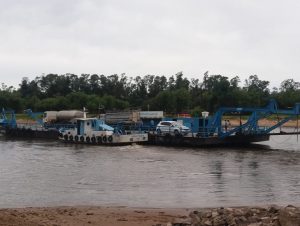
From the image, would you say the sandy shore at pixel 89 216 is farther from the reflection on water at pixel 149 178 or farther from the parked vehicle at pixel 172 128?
the parked vehicle at pixel 172 128

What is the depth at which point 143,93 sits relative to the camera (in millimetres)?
141250

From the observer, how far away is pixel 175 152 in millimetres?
42688

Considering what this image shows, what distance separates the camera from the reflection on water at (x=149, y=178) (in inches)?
798

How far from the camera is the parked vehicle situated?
50.4 m

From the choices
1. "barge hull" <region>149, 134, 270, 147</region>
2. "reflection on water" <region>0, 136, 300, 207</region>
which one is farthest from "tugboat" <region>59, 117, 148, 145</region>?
"reflection on water" <region>0, 136, 300, 207</region>

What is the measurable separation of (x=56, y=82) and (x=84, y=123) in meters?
103

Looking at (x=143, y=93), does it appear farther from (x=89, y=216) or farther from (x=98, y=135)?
(x=89, y=216)

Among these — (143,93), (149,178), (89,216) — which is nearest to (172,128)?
(149,178)

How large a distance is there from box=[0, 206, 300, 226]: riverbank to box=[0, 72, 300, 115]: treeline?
271 feet

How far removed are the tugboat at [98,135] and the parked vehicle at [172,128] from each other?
209cm

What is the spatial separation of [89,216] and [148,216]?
74.1 inches

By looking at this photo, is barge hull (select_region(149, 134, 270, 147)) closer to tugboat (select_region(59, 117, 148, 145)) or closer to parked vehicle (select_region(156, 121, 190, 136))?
parked vehicle (select_region(156, 121, 190, 136))

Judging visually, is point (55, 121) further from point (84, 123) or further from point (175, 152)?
point (175, 152)

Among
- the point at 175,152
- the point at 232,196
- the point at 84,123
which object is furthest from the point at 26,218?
the point at 84,123
